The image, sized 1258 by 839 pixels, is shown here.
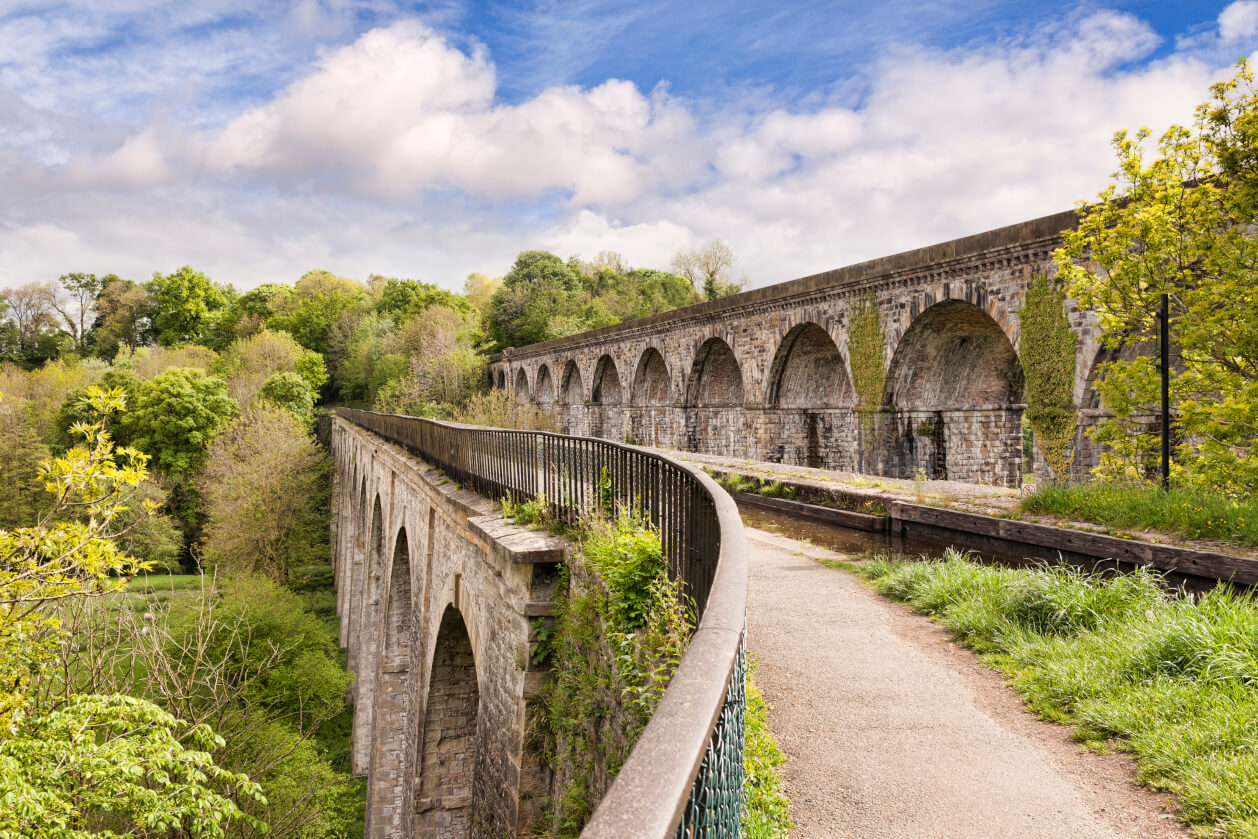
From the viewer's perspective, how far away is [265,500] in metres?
27.6

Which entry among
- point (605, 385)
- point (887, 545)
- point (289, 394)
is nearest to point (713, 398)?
point (605, 385)

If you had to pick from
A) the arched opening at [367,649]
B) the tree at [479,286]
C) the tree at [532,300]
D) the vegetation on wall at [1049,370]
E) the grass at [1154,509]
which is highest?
the tree at [479,286]

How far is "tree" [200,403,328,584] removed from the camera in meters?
26.8

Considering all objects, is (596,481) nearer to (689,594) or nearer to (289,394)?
(689,594)

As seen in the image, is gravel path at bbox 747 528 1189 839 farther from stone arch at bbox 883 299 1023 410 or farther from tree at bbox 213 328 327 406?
tree at bbox 213 328 327 406

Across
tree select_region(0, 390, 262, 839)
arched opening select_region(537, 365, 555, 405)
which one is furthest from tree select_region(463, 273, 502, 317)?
tree select_region(0, 390, 262, 839)

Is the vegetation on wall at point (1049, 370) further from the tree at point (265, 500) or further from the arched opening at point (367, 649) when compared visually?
the tree at point (265, 500)

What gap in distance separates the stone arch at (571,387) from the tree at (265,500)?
11.4 m

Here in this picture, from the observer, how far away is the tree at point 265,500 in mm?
26828

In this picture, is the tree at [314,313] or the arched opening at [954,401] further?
the tree at [314,313]

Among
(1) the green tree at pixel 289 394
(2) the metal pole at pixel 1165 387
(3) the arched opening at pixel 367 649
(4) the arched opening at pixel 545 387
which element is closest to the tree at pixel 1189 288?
(2) the metal pole at pixel 1165 387

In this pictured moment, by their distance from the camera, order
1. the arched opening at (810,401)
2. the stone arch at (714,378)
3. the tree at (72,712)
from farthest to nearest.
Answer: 1. the stone arch at (714,378)
2. the arched opening at (810,401)
3. the tree at (72,712)

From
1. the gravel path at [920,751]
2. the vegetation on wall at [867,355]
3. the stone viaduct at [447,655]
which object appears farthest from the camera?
the vegetation on wall at [867,355]

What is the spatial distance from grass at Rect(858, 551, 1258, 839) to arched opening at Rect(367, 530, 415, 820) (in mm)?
10349
